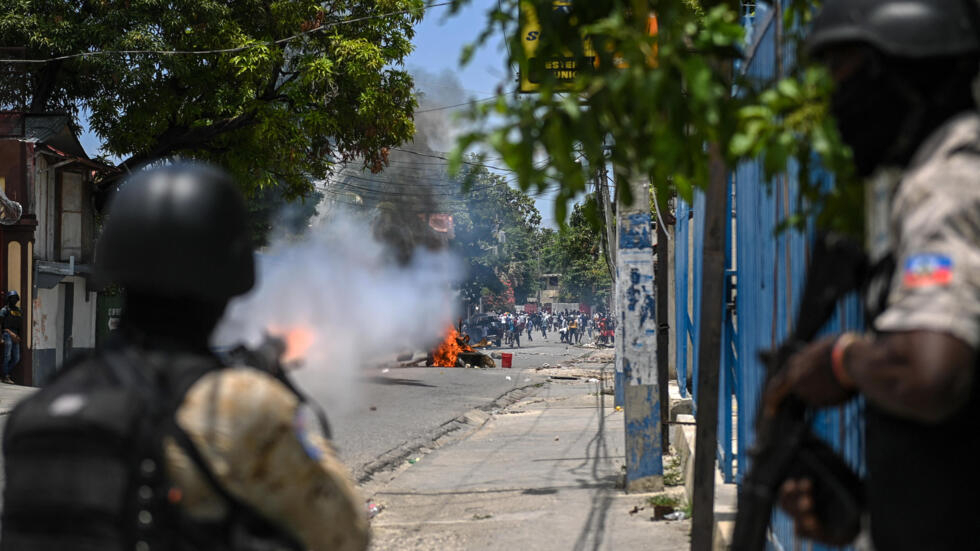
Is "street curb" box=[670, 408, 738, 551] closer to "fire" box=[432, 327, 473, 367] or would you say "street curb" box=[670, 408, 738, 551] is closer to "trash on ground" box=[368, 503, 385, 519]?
"trash on ground" box=[368, 503, 385, 519]

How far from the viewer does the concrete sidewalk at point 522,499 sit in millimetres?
6539

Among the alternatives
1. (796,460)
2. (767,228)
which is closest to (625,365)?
(767,228)

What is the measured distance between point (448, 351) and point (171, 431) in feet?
87.6

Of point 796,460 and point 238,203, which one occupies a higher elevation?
point 238,203

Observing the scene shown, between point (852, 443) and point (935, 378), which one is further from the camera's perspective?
point (852, 443)

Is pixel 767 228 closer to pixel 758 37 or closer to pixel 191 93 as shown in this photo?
pixel 758 37

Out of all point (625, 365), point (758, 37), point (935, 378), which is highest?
point (758, 37)

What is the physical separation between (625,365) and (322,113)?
12.0 m

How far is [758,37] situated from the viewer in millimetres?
4516

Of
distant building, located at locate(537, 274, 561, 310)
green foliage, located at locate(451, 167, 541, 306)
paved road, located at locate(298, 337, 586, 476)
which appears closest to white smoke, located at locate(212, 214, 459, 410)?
paved road, located at locate(298, 337, 586, 476)

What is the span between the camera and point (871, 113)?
5.51 feet

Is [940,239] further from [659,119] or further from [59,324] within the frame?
[59,324]

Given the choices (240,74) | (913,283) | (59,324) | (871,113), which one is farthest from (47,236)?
(913,283)

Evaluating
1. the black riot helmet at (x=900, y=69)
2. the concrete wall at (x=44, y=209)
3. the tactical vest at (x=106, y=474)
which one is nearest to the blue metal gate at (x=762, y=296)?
the black riot helmet at (x=900, y=69)
